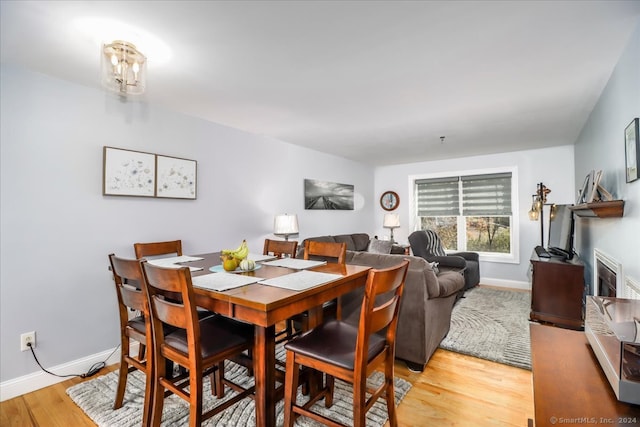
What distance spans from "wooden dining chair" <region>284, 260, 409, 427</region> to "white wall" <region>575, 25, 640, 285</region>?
1.47 meters

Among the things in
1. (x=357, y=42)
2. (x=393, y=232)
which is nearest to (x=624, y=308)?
(x=357, y=42)

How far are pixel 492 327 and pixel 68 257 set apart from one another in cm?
390

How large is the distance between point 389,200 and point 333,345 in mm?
5116

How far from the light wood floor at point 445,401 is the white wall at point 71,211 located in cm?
32

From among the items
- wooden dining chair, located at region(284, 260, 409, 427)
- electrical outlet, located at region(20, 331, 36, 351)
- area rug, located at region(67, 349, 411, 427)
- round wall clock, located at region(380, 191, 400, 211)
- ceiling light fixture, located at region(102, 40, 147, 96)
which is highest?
ceiling light fixture, located at region(102, 40, 147, 96)

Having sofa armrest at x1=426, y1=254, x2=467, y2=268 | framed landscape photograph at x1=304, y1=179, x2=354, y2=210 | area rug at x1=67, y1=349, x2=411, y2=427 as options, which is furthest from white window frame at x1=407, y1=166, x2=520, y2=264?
area rug at x1=67, y1=349, x2=411, y2=427

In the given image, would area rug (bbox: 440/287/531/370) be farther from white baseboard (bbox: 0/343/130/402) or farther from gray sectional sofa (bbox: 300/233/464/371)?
white baseboard (bbox: 0/343/130/402)

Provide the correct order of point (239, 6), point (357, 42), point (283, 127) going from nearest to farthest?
1. point (239, 6)
2. point (357, 42)
3. point (283, 127)

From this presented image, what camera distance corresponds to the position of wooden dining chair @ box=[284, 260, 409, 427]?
4.50ft

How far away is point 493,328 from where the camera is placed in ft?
10.5

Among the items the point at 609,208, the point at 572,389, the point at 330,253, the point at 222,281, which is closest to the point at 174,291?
the point at 222,281

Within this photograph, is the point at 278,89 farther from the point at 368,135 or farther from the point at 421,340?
the point at 421,340

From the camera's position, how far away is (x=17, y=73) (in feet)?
6.99

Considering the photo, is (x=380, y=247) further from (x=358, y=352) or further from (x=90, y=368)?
(x=90, y=368)
